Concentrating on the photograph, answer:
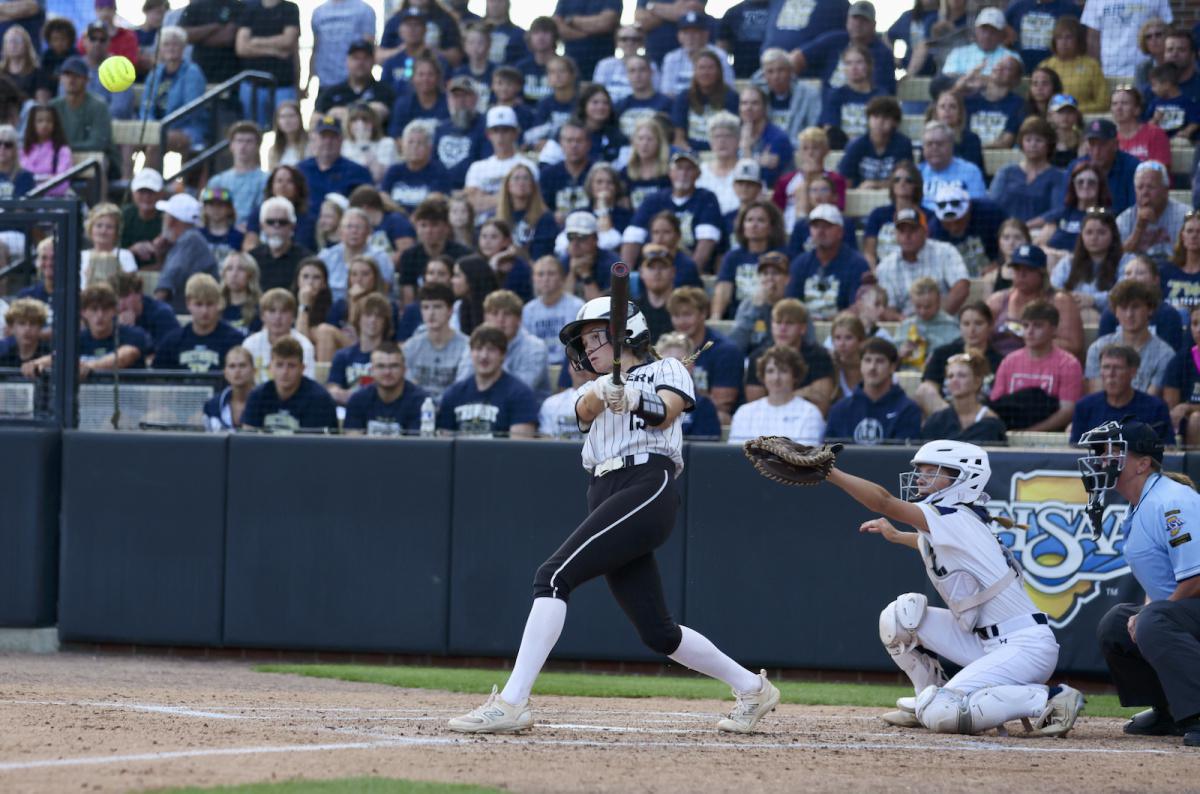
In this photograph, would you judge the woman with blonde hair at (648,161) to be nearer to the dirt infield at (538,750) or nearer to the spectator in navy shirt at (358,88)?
the spectator in navy shirt at (358,88)

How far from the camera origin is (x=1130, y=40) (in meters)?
13.7

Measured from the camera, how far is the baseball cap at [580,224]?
41.3ft

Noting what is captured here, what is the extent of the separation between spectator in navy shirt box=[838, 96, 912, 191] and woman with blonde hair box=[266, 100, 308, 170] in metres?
5.40

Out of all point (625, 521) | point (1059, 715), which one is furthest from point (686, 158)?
point (625, 521)

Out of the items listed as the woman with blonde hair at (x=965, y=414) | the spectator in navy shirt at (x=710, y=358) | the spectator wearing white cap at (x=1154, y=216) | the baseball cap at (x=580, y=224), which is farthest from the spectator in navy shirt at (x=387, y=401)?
the spectator wearing white cap at (x=1154, y=216)

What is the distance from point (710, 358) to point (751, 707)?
466cm

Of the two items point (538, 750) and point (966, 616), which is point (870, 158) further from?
point (538, 750)

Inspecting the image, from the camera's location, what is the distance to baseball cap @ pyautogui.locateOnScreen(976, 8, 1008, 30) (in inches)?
550

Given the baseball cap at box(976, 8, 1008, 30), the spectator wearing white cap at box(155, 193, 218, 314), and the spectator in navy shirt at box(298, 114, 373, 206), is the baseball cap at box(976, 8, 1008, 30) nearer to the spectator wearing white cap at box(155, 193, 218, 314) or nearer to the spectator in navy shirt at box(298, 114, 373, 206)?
the spectator in navy shirt at box(298, 114, 373, 206)

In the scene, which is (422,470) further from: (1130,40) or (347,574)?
(1130,40)

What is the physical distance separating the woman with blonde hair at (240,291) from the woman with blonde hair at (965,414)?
18.7 feet

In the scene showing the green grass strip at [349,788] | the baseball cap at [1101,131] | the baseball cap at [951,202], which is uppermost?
the baseball cap at [1101,131]

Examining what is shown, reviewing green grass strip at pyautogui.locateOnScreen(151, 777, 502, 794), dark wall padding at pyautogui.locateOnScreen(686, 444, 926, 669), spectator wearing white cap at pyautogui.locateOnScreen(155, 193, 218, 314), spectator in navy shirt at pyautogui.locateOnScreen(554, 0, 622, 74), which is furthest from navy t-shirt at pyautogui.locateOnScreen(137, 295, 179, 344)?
green grass strip at pyautogui.locateOnScreen(151, 777, 502, 794)

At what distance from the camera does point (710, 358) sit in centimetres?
1099
